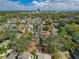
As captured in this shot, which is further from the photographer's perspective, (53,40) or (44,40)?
(44,40)

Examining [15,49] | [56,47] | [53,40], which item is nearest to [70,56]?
[56,47]

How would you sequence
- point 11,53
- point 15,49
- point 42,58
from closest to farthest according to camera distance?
point 42,58
point 11,53
point 15,49

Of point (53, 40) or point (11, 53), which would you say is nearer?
point (11, 53)

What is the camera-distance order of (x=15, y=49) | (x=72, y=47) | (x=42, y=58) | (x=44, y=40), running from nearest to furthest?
1. (x=42, y=58)
2. (x=15, y=49)
3. (x=72, y=47)
4. (x=44, y=40)

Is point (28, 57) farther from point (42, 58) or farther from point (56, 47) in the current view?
point (56, 47)

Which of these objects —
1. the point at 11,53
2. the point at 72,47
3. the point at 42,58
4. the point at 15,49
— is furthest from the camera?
the point at 72,47

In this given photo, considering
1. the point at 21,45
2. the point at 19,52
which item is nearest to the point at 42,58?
the point at 19,52

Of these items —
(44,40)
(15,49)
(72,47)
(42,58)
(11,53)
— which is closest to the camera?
(42,58)

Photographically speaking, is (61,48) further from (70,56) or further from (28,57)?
(28,57)
